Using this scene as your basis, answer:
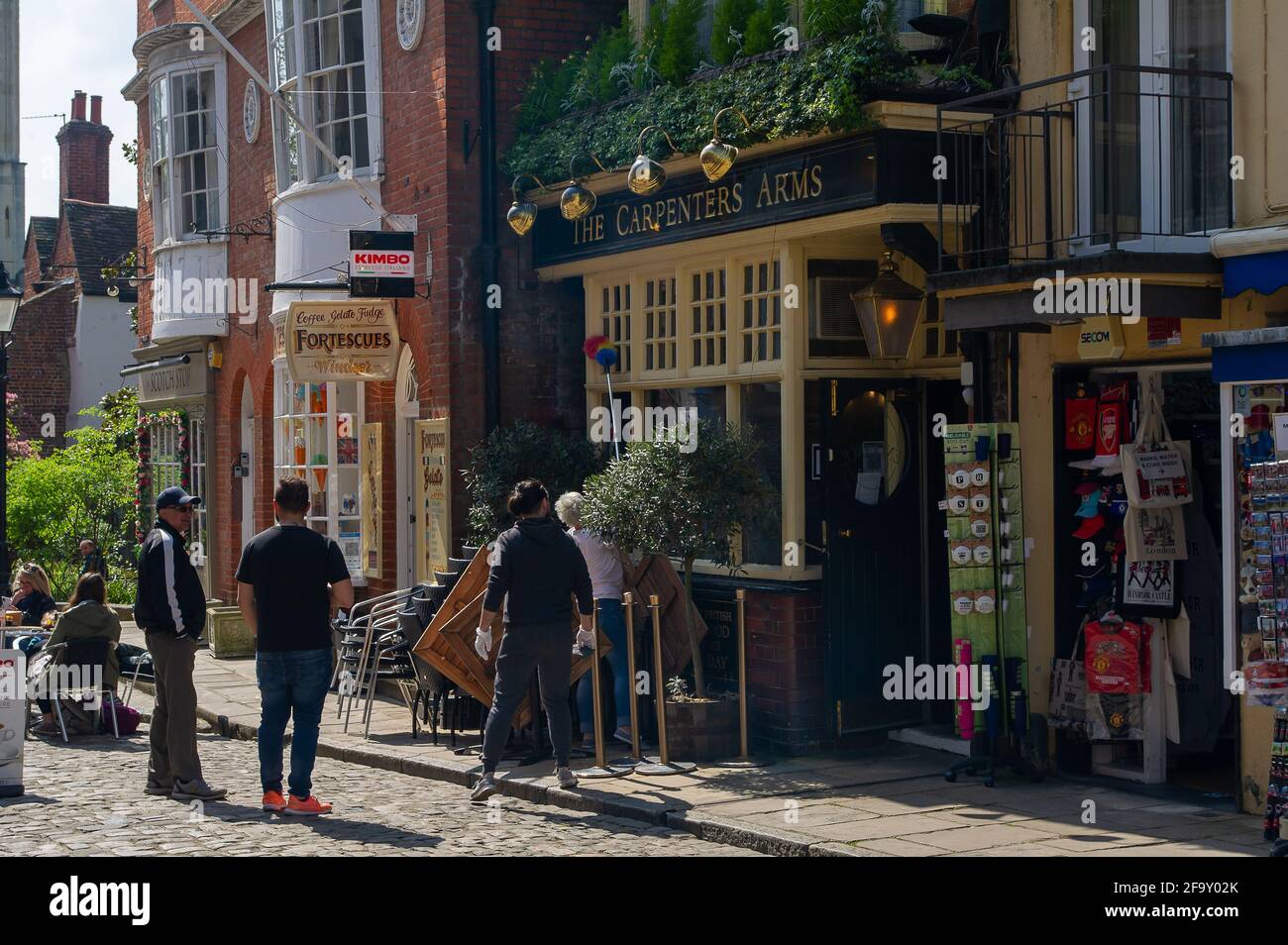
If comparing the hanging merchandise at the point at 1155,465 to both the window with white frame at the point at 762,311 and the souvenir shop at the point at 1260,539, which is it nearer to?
the souvenir shop at the point at 1260,539

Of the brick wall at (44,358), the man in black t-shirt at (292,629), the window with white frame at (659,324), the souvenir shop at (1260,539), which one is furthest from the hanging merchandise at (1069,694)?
the brick wall at (44,358)

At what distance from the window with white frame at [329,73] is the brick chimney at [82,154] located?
25161 mm

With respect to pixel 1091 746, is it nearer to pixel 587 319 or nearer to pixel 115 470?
pixel 587 319

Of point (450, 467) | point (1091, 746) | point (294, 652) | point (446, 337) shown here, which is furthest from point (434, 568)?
point (1091, 746)

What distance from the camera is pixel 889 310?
11.6 meters

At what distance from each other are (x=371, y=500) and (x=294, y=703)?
6.97 m

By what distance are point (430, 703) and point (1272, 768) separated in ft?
22.7

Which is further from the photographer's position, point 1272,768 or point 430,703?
point 430,703

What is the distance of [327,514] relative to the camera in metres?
17.0

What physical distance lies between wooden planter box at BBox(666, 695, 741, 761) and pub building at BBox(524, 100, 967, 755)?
1.98ft

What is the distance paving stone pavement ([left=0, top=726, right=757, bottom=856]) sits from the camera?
861 cm

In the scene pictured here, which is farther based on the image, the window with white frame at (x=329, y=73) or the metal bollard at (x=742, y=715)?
the window with white frame at (x=329, y=73)

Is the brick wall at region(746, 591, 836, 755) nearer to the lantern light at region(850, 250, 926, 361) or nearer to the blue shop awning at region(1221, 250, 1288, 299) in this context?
the lantern light at region(850, 250, 926, 361)

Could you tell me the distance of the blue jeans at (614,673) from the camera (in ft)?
38.3
